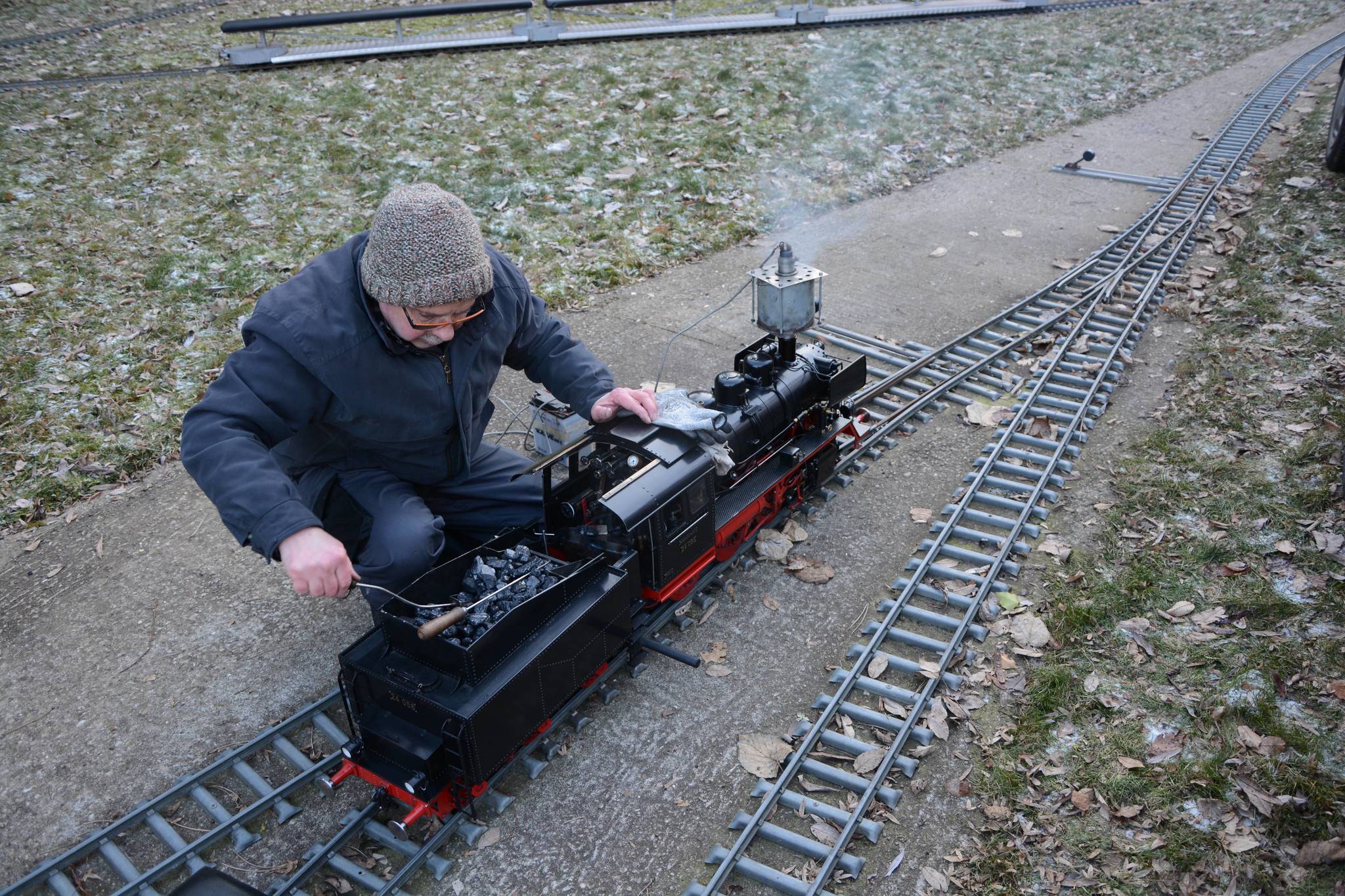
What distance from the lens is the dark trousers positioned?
4188 millimetres

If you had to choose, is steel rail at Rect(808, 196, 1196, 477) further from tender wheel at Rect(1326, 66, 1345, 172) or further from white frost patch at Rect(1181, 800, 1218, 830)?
tender wheel at Rect(1326, 66, 1345, 172)

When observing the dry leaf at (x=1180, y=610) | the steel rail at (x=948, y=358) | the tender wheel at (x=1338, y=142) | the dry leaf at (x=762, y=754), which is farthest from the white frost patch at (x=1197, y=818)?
the tender wheel at (x=1338, y=142)

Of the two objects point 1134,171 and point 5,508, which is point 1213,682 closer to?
point 5,508

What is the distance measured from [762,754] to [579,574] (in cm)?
133

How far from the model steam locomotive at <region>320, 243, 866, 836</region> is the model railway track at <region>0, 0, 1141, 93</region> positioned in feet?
38.6

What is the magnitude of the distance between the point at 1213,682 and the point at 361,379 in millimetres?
4580

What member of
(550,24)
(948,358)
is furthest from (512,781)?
(550,24)

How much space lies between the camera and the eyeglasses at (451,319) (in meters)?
3.80

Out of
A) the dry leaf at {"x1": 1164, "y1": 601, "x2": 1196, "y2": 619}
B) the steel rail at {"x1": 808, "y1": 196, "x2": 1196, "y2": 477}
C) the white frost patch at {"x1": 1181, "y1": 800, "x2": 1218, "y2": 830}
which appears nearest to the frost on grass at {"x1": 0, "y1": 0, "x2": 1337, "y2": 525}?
the steel rail at {"x1": 808, "y1": 196, "x2": 1196, "y2": 477}

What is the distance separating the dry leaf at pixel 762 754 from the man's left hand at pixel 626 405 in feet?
5.66

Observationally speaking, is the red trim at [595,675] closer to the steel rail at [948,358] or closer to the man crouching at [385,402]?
the man crouching at [385,402]

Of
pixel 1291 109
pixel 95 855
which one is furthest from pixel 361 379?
pixel 1291 109

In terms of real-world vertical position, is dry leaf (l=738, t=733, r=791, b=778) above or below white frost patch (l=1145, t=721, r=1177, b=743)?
below

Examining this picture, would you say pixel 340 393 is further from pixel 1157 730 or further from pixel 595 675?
pixel 1157 730
